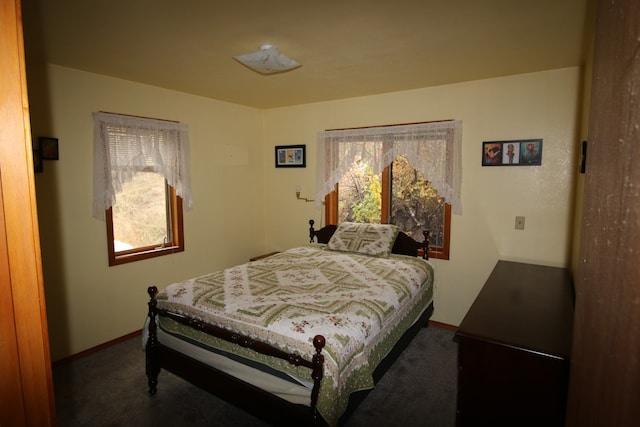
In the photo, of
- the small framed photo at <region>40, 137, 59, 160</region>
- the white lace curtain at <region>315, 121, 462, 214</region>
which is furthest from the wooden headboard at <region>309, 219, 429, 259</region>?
the small framed photo at <region>40, 137, 59, 160</region>

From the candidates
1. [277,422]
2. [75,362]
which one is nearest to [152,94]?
[75,362]

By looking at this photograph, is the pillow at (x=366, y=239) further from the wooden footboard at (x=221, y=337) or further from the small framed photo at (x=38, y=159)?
the small framed photo at (x=38, y=159)

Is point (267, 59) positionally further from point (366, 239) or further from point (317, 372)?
point (366, 239)

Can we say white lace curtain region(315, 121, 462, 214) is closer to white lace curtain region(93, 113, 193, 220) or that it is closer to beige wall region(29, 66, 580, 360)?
beige wall region(29, 66, 580, 360)

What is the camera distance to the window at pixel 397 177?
332 cm

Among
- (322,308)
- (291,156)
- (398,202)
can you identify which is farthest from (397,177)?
(322,308)

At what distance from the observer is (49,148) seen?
8.61 feet

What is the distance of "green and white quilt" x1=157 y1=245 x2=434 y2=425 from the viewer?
179 cm

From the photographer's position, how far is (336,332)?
6.02ft

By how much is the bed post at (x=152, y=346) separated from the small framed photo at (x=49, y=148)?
4.44 feet

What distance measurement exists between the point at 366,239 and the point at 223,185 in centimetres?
181

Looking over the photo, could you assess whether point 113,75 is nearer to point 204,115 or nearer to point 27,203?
point 204,115

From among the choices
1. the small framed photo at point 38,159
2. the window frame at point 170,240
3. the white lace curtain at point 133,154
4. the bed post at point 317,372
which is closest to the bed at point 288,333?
the bed post at point 317,372

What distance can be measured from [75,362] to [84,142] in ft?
5.99
